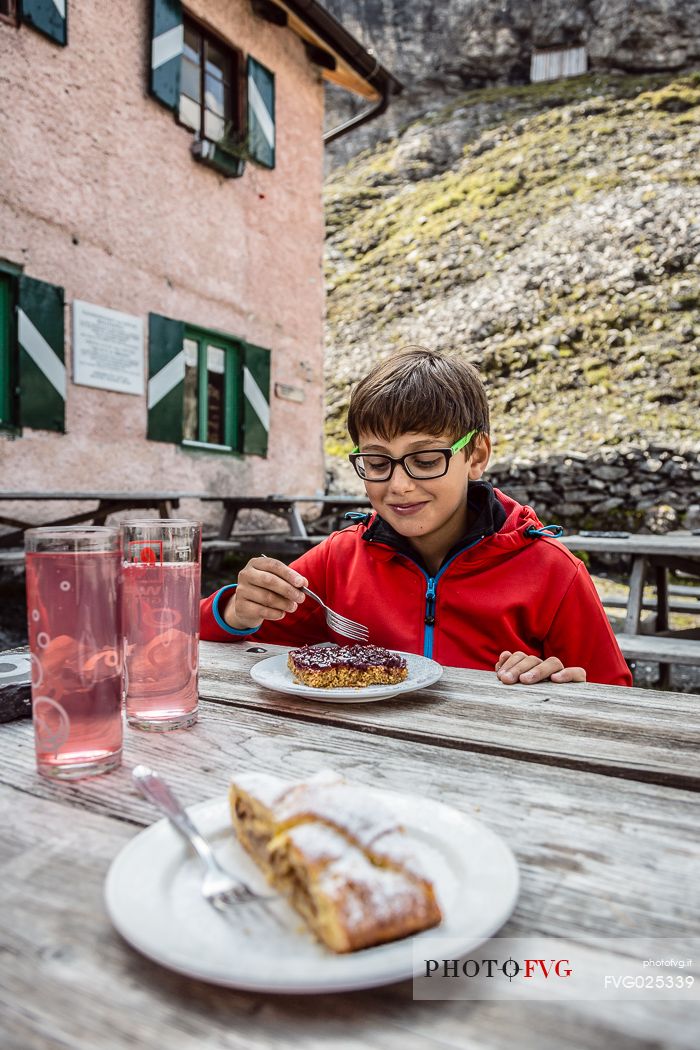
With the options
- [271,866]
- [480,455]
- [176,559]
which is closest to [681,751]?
[271,866]

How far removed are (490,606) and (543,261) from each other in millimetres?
16140

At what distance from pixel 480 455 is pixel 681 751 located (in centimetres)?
127

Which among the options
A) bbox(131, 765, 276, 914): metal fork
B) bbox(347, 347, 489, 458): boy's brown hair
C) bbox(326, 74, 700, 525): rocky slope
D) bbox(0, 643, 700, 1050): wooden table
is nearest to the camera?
bbox(0, 643, 700, 1050): wooden table

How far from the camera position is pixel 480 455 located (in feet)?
6.97

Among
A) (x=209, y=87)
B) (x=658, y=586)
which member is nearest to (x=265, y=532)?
(x=658, y=586)

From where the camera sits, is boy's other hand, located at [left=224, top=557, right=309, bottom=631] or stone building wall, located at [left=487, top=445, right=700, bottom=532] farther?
stone building wall, located at [left=487, top=445, right=700, bottom=532]

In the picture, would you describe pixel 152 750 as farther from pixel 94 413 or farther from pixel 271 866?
pixel 94 413

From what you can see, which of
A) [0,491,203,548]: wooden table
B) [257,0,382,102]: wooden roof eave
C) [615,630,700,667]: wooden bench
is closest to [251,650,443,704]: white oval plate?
[615,630,700,667]: wooden bench

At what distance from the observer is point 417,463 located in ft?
6.03

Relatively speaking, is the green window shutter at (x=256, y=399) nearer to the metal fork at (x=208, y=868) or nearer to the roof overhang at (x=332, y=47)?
the roof overhang at (x=332, y=47)

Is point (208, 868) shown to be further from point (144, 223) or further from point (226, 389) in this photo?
point (226, 389)

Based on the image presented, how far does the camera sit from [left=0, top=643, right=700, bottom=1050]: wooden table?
45 cm

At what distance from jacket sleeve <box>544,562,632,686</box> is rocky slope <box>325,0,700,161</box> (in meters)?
27.5

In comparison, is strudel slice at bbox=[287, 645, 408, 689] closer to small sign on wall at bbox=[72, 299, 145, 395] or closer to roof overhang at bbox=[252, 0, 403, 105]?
small sign on wall at bbox=[72, 299, 145, 395]
